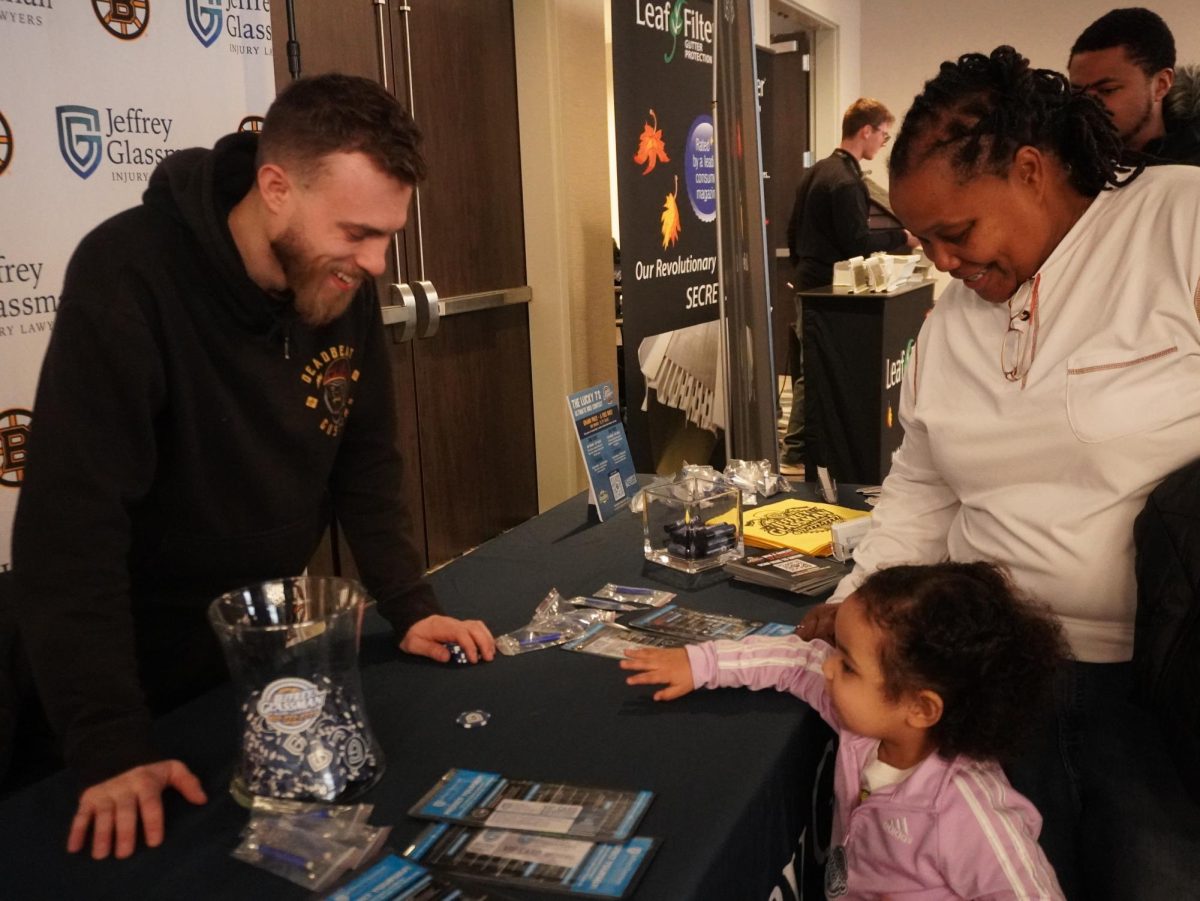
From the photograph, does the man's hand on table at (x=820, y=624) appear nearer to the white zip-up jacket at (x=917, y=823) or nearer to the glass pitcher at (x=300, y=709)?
the white zip-up jacket at (x=917, y=823)

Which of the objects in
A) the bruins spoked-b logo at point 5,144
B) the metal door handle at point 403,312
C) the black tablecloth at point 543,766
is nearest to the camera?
the black tablecloth at point 543,766

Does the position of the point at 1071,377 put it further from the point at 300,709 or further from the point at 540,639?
the point at 300,709

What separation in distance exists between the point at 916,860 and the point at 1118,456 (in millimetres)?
542

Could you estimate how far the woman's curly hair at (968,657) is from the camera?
116 cm

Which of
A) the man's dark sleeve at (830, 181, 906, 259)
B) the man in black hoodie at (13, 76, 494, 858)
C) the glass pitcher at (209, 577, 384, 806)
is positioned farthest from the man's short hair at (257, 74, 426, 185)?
the man's dark sleeve at (830, 181, 906, 259)

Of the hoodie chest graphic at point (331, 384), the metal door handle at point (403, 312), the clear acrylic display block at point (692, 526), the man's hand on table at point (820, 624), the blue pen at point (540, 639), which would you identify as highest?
the metal door handle at point (403, 312)

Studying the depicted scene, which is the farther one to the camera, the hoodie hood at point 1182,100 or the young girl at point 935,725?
the hoodie hood at point 1182,100

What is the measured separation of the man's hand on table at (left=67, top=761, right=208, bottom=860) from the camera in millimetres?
976

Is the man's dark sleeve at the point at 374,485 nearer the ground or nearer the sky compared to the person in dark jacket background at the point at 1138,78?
nearer the ground

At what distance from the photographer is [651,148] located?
3510mm

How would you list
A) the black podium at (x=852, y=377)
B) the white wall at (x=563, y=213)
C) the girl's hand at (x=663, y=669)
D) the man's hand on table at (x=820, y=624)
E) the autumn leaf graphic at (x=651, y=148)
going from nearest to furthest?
1. the girl's hand at (x=663, y=669)
2. the man's hand on table at (x=820, y=624)
3. the autumn leaf graphic at (x=651, y=148)
4. the white wall at (x=563, y=213)
5. the black podium at (x=852, y=377)

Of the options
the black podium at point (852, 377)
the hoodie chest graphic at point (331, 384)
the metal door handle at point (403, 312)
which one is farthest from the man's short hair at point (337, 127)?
the black podium at point (852, 377)

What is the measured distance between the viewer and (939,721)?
3.83 feet

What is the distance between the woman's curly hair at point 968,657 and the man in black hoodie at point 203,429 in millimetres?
545
